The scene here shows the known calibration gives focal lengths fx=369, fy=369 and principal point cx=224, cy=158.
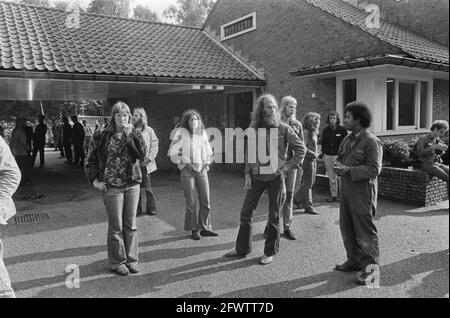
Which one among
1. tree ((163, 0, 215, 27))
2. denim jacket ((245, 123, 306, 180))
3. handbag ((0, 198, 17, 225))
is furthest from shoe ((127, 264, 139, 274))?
tree ((163, 0, 215, 27))

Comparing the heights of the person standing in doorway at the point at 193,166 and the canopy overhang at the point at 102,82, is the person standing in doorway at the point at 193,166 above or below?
below

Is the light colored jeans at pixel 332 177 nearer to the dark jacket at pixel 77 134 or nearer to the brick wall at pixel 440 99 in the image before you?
the brick wall at pixel 440 99

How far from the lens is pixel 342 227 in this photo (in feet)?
13.2

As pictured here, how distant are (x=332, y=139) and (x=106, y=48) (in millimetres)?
6688

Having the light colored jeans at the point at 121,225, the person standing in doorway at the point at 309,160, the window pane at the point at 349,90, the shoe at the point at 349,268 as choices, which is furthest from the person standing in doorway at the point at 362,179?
the window pane at the point at 349,90

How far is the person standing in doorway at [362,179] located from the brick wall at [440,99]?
7.96m

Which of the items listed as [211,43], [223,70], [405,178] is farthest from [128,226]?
[211,43]

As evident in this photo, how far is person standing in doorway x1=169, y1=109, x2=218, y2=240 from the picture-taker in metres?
5.26

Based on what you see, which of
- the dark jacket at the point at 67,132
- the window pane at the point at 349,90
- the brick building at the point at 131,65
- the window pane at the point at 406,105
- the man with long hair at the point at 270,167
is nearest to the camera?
→ the man with long hair at the point at 270,167

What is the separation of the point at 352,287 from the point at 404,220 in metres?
2.93

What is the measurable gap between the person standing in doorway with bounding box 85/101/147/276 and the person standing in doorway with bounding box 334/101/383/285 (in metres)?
2.22

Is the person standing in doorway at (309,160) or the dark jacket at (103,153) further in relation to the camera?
the person standing in doorway at (309,160)

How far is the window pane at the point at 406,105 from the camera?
9734mm

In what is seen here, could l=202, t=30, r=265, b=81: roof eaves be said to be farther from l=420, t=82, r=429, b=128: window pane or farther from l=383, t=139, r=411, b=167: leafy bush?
l=383, t=139, r=411, b=167: leafy bush
